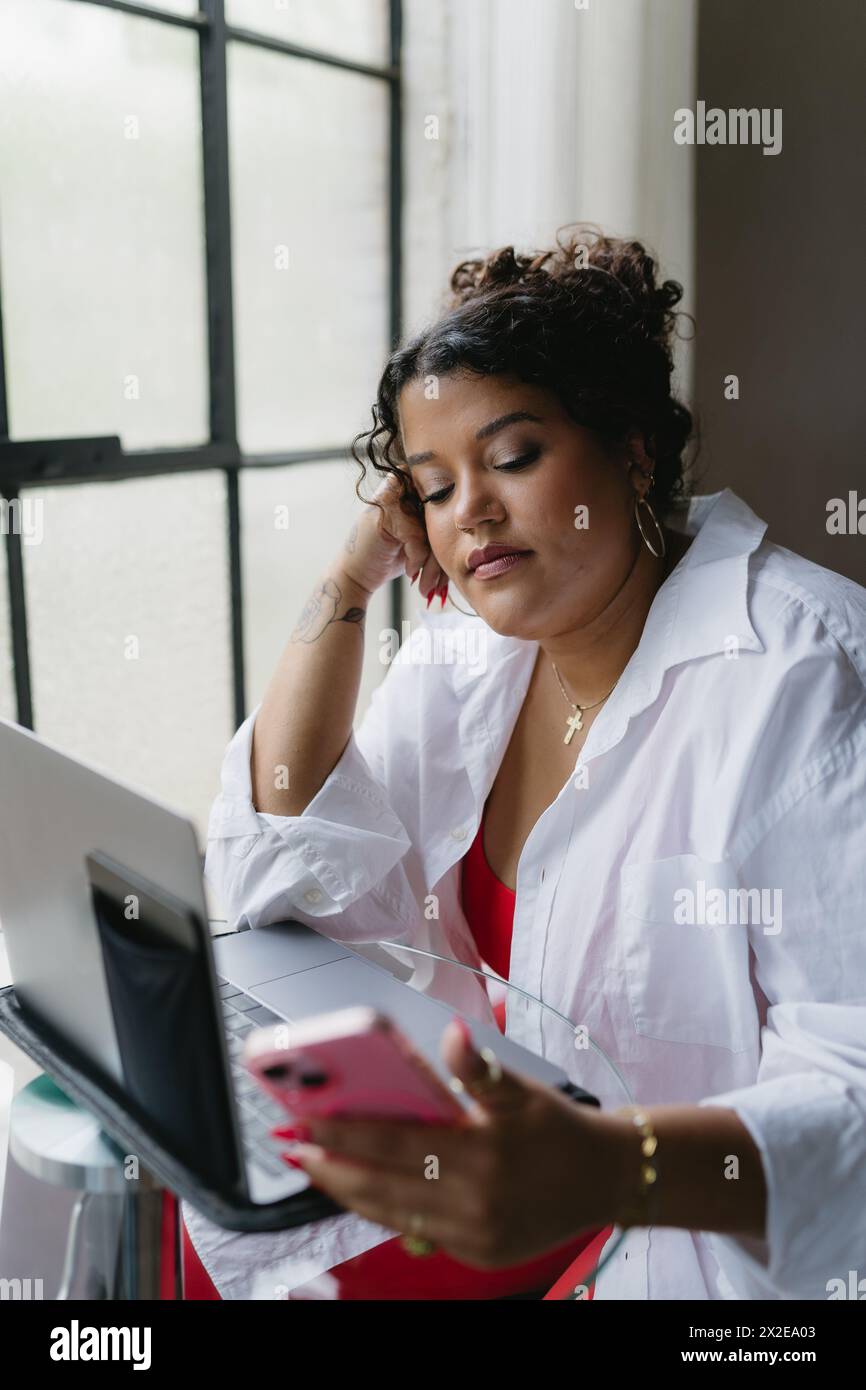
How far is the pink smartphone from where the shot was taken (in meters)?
0.55

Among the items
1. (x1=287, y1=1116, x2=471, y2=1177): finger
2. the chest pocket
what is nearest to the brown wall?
the chest pocket

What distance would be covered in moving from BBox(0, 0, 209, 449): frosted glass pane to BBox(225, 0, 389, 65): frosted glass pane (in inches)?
6.4

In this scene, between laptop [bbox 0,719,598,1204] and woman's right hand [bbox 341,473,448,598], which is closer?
laptop [bbox 0,719,598,1204]

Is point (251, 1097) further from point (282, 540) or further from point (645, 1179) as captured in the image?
point (282, 540)

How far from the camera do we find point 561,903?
119 cm

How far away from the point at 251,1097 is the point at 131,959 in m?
0.17

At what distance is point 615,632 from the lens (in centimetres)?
130

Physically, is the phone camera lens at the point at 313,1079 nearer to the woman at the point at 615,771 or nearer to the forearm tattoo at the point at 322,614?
the woman at the point at 615,771

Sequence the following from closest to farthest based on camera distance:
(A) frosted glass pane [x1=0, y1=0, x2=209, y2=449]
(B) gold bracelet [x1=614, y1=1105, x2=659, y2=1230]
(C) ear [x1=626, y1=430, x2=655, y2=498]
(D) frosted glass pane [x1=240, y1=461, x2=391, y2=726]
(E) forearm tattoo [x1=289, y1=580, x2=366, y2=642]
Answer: (B) gold bracelet [x1=614, y1=1105, x2=659, y2=1230], (C) ear [x1=626, y1=430, x2=655, y2=498], (E) forearm tattoo [x1=289, y1=580, x2=366, y2=642], (A) frosted glass pane [x1=0, y1=0, x2=209, y2=449], (D) frosted glass pane [x1=240, y1=461, x2=391, y2=726]

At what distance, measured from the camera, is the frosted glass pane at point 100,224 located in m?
1.73

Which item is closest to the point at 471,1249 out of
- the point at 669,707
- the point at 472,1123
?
the point at 472,1123

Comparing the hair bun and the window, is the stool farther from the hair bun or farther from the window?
the window

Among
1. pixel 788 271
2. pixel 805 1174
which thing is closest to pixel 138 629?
pixel 788 271
